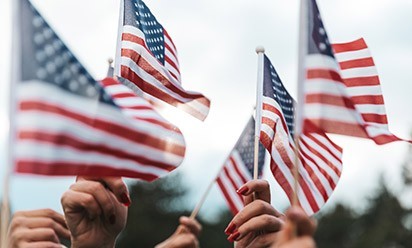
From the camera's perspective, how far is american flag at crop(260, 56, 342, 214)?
22.6 feet

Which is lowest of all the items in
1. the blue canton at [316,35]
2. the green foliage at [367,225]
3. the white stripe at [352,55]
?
the green foliage at [367,225]

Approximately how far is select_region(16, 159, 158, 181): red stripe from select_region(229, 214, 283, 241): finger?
2.99 feet

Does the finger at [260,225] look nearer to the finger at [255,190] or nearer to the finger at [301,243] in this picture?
the finger at [255,190]

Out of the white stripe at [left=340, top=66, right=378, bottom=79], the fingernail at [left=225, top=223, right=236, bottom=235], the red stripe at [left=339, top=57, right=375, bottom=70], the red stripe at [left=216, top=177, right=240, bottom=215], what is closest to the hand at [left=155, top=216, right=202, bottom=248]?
the fingernail at [left=225, top=223, right=236, bottom=235]

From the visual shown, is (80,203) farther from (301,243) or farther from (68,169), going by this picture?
(301,243)

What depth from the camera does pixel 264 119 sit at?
7.25m

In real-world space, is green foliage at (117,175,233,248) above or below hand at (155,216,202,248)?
below

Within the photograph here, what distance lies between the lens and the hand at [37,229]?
17.7 feet

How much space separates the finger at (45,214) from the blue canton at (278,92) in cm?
228

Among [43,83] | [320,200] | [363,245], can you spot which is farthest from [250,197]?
[363,245]

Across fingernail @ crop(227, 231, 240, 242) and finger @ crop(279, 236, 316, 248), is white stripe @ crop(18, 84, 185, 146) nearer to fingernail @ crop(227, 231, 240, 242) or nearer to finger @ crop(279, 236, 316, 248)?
fingernail @ crop(227, 231, 240, 242)

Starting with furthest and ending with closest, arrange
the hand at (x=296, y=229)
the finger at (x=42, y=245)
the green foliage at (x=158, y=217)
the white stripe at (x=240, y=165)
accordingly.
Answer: the green foliage at (x=158, y=217)
the white stripe at (x=240, y=165)
the finger at (x=42, y=245)
the hand at (x=296, y=229)

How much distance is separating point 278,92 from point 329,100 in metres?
2.43

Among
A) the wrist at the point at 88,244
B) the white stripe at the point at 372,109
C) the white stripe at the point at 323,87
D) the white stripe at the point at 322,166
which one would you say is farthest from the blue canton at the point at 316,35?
the white stripe at the point at 322,166
